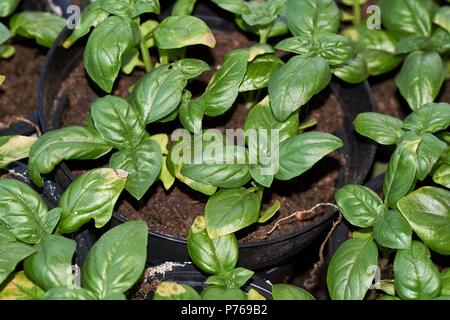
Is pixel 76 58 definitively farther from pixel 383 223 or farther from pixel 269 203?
pixel 383 223

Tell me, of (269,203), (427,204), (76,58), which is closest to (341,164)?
(269,203)

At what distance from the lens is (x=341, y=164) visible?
1956mm

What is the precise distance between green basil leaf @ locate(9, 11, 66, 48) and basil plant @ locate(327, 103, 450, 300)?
2.76 feet

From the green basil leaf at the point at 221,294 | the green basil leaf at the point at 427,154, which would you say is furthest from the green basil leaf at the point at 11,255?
the green basil leaf at the point at 427,154

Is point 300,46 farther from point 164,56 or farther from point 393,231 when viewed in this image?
point 393,231

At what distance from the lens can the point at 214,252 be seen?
61.0 inches

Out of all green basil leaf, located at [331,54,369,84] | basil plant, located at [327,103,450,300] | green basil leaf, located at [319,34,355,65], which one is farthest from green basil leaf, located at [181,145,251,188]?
green basil leaf, located at [331,54,369,84]

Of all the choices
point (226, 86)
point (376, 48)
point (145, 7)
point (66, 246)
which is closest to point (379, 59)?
point (376, 48)

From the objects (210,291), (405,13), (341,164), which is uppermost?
(405,13)

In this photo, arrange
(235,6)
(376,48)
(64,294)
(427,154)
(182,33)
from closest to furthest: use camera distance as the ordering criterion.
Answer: (64,294), (427,154), (182,33), (235,6), (376,48)

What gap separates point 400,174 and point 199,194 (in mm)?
474

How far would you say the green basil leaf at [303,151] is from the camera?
5.02ft

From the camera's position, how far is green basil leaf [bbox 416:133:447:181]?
1564 mm

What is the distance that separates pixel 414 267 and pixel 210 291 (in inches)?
15.4
